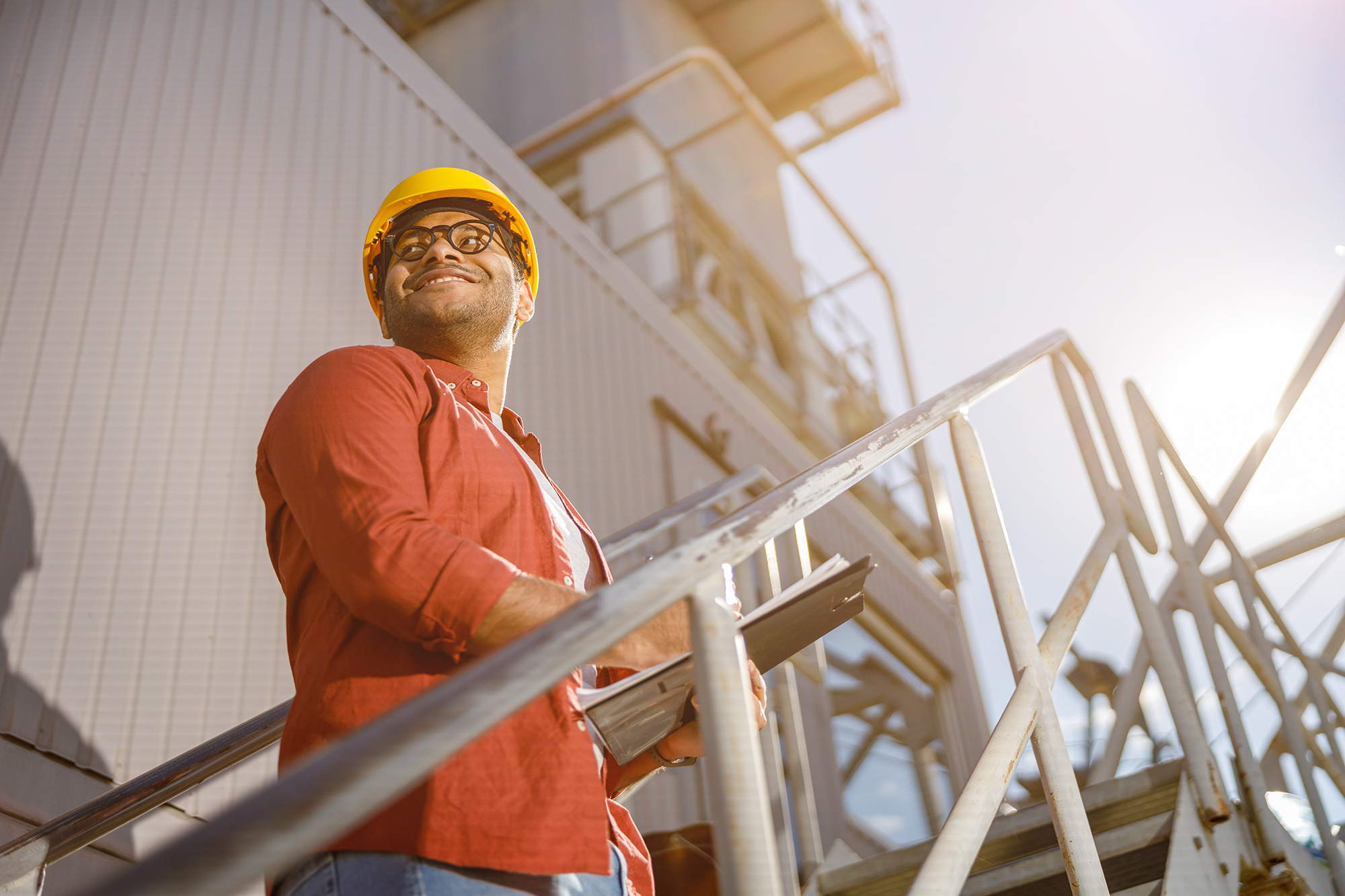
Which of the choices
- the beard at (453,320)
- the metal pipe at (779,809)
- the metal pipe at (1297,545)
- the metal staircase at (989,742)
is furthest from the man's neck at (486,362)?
the metal pipe at (1297,545)

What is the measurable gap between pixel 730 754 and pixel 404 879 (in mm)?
371

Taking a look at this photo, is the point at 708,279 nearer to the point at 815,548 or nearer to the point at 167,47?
the point at 815,548

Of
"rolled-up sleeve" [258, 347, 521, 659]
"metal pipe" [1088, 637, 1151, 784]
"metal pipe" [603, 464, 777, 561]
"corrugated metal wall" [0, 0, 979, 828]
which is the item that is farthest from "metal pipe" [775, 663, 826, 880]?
"rolled-up sleeve" [258, 347, 521, 659]

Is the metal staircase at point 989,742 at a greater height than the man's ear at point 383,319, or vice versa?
the man's ear at point 383,319

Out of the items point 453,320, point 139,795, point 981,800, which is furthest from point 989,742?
point 139,795

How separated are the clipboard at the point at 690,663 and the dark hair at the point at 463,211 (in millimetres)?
996

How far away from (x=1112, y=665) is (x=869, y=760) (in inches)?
189

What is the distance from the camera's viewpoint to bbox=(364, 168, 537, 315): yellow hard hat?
7.36 ft

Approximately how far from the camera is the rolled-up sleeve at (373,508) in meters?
1.24

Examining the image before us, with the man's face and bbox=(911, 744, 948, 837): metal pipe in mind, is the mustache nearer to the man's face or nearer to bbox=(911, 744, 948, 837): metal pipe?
the man's face

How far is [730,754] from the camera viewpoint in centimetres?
115

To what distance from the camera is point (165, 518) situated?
307cm

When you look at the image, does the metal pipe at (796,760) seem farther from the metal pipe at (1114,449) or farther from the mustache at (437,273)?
the mustache at (437,273)

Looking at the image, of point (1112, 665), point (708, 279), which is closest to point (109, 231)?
point (708, 279)
